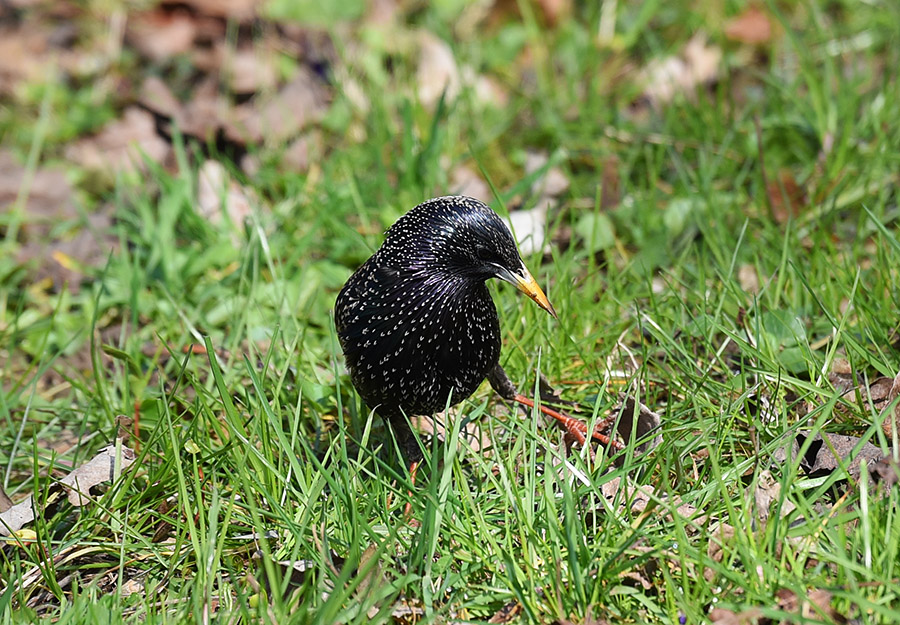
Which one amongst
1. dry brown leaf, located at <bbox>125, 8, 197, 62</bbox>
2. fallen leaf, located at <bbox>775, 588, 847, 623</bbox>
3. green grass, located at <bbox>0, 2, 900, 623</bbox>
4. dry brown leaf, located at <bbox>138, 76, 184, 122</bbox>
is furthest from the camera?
dry brown leaf, located at <bbox>125, 8, 197, 62</bbox>

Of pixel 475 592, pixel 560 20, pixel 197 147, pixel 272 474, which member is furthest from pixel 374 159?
pixel 475 592

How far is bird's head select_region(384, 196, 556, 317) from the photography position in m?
3.00

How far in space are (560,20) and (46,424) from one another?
156 inches

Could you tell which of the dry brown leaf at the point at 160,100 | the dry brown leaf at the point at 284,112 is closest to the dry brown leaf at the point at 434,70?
the dry brown leaf at the point at 284,112

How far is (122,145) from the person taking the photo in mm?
5578

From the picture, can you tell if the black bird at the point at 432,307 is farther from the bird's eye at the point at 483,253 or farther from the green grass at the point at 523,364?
the green grass at the point at 523,364

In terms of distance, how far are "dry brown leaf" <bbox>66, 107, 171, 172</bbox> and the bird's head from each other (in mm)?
2790

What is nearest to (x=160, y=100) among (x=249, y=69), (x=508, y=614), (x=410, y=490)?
(x=249, y=69)

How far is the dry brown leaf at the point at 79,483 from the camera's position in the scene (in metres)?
3.20

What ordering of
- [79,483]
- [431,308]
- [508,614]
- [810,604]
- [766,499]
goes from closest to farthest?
[810,604], [508,614], [766,499], [431,308], [79,483]

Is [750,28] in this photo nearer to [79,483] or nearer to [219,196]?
A: [219,196]

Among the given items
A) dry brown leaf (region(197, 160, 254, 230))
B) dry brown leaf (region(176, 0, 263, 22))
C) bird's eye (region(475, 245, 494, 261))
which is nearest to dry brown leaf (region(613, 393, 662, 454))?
bird's eye (region(475, 245, 494, 261))

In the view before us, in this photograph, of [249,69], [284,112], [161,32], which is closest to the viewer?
[284,112]

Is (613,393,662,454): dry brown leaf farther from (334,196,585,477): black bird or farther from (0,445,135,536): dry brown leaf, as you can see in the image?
(0,445,135,536): dry brown leaf
